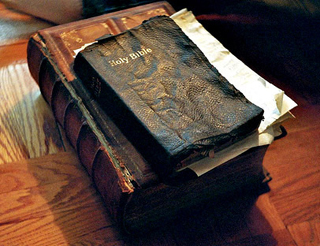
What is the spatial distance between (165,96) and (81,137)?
0.77ft

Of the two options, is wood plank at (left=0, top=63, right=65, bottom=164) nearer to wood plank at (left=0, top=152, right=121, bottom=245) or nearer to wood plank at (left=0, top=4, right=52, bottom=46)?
wood plank at (left=0, top=152, right=121, bottom=245)

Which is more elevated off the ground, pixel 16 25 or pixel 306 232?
pixel 16 25

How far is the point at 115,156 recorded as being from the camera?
83 cm

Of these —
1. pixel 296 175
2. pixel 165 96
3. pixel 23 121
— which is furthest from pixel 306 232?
pixel 23 121

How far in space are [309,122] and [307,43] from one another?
24cm

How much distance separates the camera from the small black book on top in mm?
776

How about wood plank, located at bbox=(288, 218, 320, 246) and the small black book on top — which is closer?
the small black book on top

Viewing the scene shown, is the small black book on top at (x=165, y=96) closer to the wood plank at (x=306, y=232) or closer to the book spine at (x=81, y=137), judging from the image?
the book spine at (x=81, y=137)

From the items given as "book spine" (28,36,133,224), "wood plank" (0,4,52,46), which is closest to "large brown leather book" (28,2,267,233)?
"book spine" (28,36,133,224)

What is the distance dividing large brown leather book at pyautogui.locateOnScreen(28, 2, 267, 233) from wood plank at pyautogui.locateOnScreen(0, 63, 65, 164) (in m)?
0.08

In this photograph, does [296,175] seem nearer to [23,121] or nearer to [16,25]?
[23,121]

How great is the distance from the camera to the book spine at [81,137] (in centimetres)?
84

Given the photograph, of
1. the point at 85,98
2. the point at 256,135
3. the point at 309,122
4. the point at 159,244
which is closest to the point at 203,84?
the point at 256,135

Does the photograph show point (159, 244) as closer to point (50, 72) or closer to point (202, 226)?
point (202, 226)
